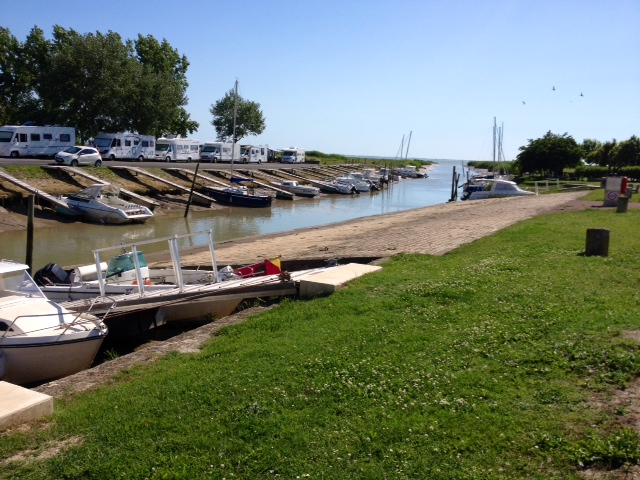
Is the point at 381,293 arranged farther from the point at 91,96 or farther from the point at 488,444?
the point at 91,96

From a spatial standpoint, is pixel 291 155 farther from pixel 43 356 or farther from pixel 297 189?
pixel 43 356

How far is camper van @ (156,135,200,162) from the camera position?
59.0 m

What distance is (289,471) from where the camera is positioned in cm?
486

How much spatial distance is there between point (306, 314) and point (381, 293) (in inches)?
60.5

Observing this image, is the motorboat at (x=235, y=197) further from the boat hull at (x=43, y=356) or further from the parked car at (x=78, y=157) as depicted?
the boat hull at (x=43, y=356)

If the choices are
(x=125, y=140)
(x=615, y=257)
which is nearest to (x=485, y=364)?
(x=615, y=257)

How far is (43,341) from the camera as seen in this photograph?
9.39 metres

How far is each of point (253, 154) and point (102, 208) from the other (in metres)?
44.0

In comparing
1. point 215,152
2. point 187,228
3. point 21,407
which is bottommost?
point 187,228

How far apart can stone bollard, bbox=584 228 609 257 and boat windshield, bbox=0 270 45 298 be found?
10506mm

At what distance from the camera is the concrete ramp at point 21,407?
5.98 metres

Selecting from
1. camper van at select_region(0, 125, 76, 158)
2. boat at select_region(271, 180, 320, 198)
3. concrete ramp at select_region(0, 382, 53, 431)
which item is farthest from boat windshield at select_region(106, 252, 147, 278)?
boat at select_region(271, 180, 320, 198)

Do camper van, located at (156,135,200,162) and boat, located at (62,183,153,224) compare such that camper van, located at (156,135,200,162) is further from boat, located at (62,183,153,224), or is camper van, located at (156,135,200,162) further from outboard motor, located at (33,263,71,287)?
outboard motor, located at (33,263,71,287)

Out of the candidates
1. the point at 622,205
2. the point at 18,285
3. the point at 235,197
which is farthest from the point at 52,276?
the point at 235,197
